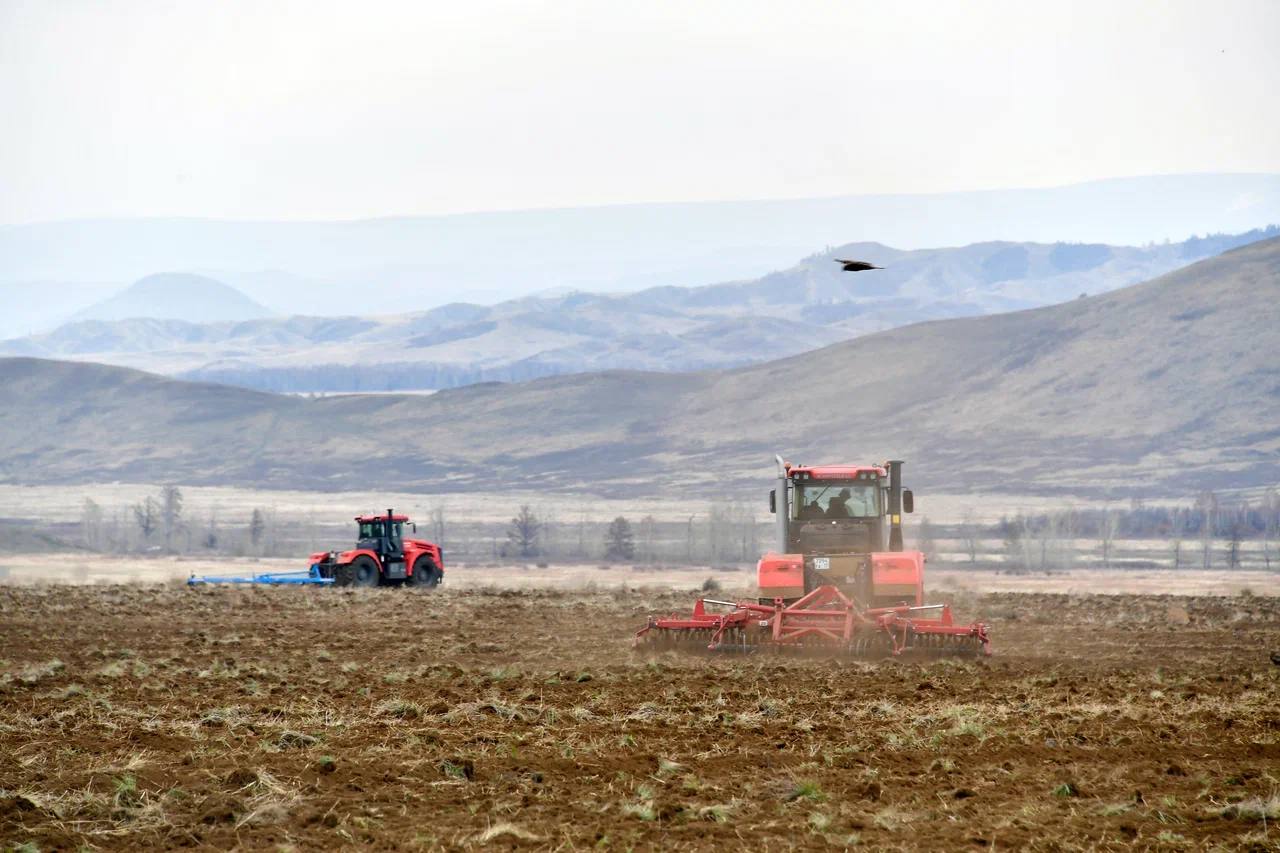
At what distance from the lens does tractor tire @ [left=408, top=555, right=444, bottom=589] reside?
1791 inches

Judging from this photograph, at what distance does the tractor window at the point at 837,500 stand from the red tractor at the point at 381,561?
59.7 feet

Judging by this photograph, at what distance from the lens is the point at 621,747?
15.7 m

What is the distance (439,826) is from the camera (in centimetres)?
1245

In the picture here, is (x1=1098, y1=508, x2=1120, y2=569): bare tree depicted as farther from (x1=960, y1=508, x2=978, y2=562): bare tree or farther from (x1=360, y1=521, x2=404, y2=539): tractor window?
(x1=360, y1=521, x2=404, y2=539): tractor window

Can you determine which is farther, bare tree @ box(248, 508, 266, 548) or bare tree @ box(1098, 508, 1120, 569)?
bare tree @ box(248, 508, 266, 548)

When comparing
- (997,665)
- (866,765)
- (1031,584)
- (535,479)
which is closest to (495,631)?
(997,665)

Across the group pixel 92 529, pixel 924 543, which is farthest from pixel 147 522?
pixel 924 543

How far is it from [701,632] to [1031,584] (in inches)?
2142

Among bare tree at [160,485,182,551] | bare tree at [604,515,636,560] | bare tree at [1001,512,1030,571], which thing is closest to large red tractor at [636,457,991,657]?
bare tree at [1001,512,1030,571]

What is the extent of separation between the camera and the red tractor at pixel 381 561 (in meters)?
44.2

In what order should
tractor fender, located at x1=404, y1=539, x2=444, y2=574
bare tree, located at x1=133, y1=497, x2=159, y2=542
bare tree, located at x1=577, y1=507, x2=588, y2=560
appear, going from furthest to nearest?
bare tree, located at x1=133, y1=497, x2=159, y2=542 < bare tree, located at x1=577, y1=507, x2=588, y2=560 < tractor fender, located at x1=404, y1=539, x2=444, y2=574

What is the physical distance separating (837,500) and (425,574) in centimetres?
2078

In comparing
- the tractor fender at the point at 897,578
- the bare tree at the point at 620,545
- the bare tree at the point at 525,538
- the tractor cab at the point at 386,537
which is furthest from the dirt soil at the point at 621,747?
the bare tree at the point at 525,538

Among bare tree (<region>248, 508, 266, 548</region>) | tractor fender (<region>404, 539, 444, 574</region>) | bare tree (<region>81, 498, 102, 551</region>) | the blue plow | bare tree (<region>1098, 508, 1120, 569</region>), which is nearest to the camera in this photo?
the blue plow
